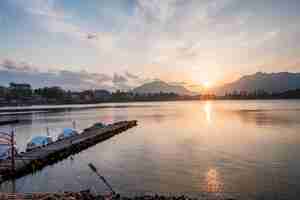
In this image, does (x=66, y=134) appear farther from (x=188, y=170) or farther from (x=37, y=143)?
(x=188, y=170)

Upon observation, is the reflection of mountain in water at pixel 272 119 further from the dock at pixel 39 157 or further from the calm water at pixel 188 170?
the dock at pixel 39 157

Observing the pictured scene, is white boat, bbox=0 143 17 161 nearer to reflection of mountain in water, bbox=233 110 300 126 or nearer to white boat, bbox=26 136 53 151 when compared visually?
white boat, bbox=26 136 53 151

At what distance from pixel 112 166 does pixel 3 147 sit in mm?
9161

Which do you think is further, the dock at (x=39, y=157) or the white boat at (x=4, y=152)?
the white boat at (x=4, y=152)

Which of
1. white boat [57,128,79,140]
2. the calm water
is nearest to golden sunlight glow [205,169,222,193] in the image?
the calm water

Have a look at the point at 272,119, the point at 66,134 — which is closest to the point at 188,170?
the point at 66,134

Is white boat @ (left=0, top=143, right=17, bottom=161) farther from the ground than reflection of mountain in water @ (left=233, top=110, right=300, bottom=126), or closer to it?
farther from the ground

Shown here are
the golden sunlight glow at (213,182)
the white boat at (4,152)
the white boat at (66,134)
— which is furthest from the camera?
the white boat at (66,134)

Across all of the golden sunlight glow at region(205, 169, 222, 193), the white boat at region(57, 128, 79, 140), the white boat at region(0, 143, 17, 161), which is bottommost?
the golden sunlight glow at region(205, 169, 222, 193)

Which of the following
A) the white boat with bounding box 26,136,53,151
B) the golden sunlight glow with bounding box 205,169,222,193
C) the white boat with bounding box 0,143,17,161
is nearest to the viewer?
the golden sunlight glow with bounding box 205,169,222,193

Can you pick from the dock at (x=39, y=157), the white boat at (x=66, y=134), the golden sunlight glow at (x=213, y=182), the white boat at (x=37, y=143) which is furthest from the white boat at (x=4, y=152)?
the golden sunlight glow at (x=213, y=182)

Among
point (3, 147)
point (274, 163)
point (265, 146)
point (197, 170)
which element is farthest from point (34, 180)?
point (265, 146)

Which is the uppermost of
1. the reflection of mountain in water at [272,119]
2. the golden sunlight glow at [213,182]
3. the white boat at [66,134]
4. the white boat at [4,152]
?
the white boat at [4,152]

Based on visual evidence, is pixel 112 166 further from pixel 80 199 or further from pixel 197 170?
pixel 80 199
